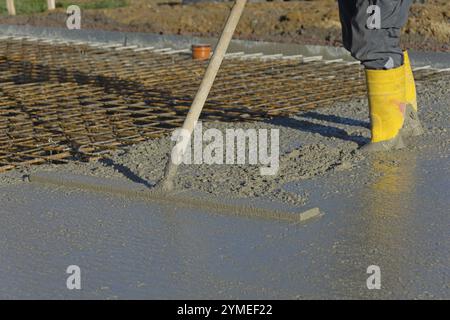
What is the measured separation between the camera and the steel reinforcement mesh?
19.6 feet

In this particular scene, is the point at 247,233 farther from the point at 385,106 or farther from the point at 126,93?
the point at 126,93

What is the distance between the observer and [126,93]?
24.9ft

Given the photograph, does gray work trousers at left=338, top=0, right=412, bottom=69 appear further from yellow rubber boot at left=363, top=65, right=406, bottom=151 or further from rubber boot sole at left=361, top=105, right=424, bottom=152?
rubber boot sole at left=361, top=105, right=424, bottom=152

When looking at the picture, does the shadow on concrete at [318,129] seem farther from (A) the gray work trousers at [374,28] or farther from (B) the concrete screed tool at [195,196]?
(B) the concrete screed tool at [195,196]

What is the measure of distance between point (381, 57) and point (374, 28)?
0.18 meters

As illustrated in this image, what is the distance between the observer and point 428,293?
3219 mm

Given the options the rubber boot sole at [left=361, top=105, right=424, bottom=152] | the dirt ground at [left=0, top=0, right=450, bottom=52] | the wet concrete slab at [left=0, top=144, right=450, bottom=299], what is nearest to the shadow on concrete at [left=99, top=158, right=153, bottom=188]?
the wet concrete slab at [left=0, top=144, right=450, bottom=299]

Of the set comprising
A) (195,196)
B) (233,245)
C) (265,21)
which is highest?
(265,21)

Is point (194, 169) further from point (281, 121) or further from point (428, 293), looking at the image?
point (428, 293)

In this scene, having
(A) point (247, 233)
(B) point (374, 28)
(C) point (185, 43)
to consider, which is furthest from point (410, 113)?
(C) point (185, 43)

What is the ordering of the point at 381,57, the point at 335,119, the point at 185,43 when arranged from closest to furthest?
the point at 381,57 → the point at 335,119 → the point at 185,43

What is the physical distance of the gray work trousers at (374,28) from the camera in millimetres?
5077

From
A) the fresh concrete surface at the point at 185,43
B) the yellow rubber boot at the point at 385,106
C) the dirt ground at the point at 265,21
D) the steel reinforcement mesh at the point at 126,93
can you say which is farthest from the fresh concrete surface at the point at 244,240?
the dirt ground at the point at 265,21

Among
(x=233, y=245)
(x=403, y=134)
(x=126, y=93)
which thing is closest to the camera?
(x=233, y=245)
